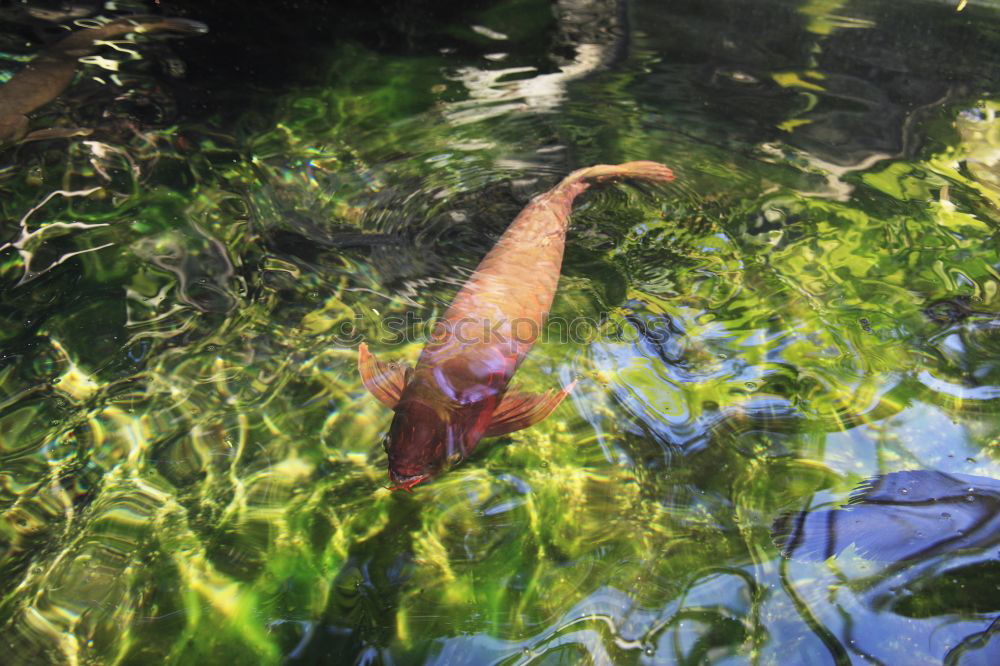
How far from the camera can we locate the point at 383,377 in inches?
108

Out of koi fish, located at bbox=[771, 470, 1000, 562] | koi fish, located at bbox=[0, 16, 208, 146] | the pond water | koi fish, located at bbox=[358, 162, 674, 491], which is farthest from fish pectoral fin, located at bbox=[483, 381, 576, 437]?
koi fish, located at bbox=[0, 16, 208, 146]

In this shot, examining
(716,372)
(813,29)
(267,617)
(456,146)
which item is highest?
(813,29)

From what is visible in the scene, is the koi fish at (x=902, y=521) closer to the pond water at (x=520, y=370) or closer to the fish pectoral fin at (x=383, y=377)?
the pond water at (x=520, y=370)

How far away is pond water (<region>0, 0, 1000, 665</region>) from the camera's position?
211 cm

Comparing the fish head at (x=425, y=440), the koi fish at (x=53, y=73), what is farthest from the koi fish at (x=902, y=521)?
the koi fish at (x=53, y=73)

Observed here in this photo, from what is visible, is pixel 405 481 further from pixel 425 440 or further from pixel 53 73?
pixel 53 73

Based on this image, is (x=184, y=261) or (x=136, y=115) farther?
(x=136, y=115)

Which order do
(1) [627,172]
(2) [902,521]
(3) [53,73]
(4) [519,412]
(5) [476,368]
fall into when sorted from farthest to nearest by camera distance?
(3) [53,73] → (1) [627,172] → (5) [476,368] → (4) [519,412] → (2) [902,521]

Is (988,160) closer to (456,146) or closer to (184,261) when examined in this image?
(456,146)

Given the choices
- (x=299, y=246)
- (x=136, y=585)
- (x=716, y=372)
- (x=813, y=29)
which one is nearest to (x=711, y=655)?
(x=716, y=372)

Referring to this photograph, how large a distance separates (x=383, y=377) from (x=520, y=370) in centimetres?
62

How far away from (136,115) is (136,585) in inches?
131

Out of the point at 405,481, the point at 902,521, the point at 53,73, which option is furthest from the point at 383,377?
the point at 53,73

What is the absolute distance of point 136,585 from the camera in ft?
7.08
